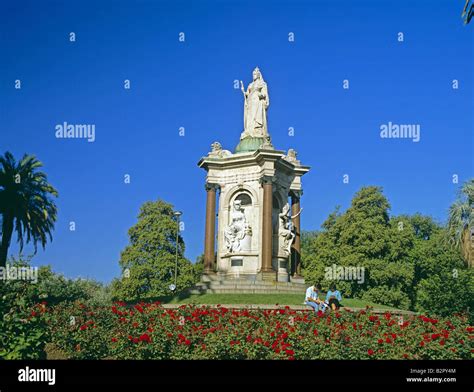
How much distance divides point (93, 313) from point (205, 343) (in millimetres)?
4337

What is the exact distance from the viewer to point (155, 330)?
12.0 meters

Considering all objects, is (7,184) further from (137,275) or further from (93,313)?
(93,313)

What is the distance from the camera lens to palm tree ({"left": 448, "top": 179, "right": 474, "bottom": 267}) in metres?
24.0

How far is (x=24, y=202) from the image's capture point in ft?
111

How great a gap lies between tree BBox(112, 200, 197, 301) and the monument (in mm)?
14458

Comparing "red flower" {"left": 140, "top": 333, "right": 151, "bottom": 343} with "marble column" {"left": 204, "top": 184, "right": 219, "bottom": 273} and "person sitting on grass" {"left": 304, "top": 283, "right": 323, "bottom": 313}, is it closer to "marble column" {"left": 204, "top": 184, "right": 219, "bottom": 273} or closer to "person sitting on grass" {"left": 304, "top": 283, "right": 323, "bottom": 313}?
"person sitting on grass" {"left": 304, "top": 283, "right": 323, "bottom": 313}

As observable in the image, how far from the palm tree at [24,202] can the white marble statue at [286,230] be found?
15.4 meters

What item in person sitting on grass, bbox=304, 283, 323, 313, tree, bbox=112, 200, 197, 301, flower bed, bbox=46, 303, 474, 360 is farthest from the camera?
tree, bbox=112, 200, 197, 301

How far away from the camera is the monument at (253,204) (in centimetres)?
2859

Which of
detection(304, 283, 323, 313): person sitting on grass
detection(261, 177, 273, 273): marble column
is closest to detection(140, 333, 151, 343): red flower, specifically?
detection(304, 283, 323, 313): person sitting on grass

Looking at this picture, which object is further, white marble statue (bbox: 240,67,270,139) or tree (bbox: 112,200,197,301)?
tree (bbox: 112,200,197,301)

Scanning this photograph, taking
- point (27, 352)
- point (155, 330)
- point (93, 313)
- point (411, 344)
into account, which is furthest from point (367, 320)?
point (27, 352)

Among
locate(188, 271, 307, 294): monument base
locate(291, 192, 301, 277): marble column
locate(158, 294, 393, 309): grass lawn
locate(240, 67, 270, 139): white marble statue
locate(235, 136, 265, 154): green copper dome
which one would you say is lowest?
locate(158, 294, 393, 309): grass lawn

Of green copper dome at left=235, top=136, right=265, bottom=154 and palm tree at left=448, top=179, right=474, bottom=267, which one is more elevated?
green copper dome at left=235, top=136, right=265, bottom=154
